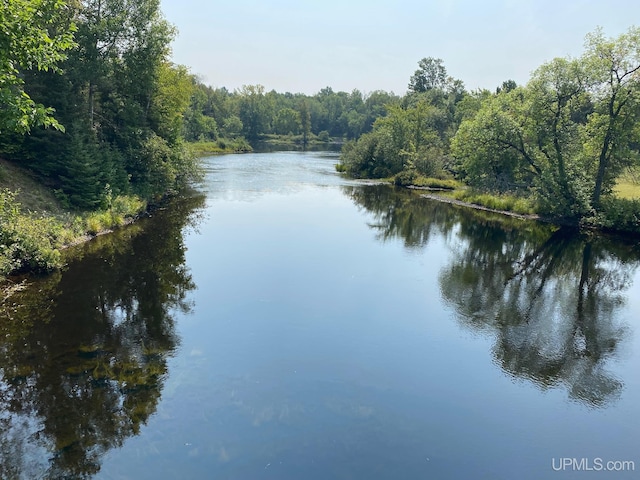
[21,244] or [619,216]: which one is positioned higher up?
[21,244]

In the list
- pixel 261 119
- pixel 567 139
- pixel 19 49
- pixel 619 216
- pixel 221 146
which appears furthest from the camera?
pixel 261 119

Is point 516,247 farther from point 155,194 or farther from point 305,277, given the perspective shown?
point 155,194

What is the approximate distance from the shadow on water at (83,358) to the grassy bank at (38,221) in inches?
38.6

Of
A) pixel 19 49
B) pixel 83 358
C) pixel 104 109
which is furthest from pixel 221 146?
pixel 83 358

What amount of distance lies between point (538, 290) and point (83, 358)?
53.2ft

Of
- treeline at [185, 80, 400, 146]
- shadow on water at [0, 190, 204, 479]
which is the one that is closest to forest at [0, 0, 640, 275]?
shadow on water at [0, 190, 204, 479]

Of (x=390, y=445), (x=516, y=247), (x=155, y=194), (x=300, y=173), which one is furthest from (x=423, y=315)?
(x=300, y=173)

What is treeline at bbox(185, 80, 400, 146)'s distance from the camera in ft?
307

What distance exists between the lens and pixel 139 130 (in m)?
28.3

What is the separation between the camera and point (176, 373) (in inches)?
413

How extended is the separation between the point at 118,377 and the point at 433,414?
7216mm

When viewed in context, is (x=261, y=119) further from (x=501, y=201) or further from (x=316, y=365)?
(x=316, y=365)

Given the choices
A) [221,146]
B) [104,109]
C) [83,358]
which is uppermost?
[104,109]

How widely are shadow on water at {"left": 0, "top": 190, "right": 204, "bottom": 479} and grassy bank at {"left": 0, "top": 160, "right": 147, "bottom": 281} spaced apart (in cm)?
98
